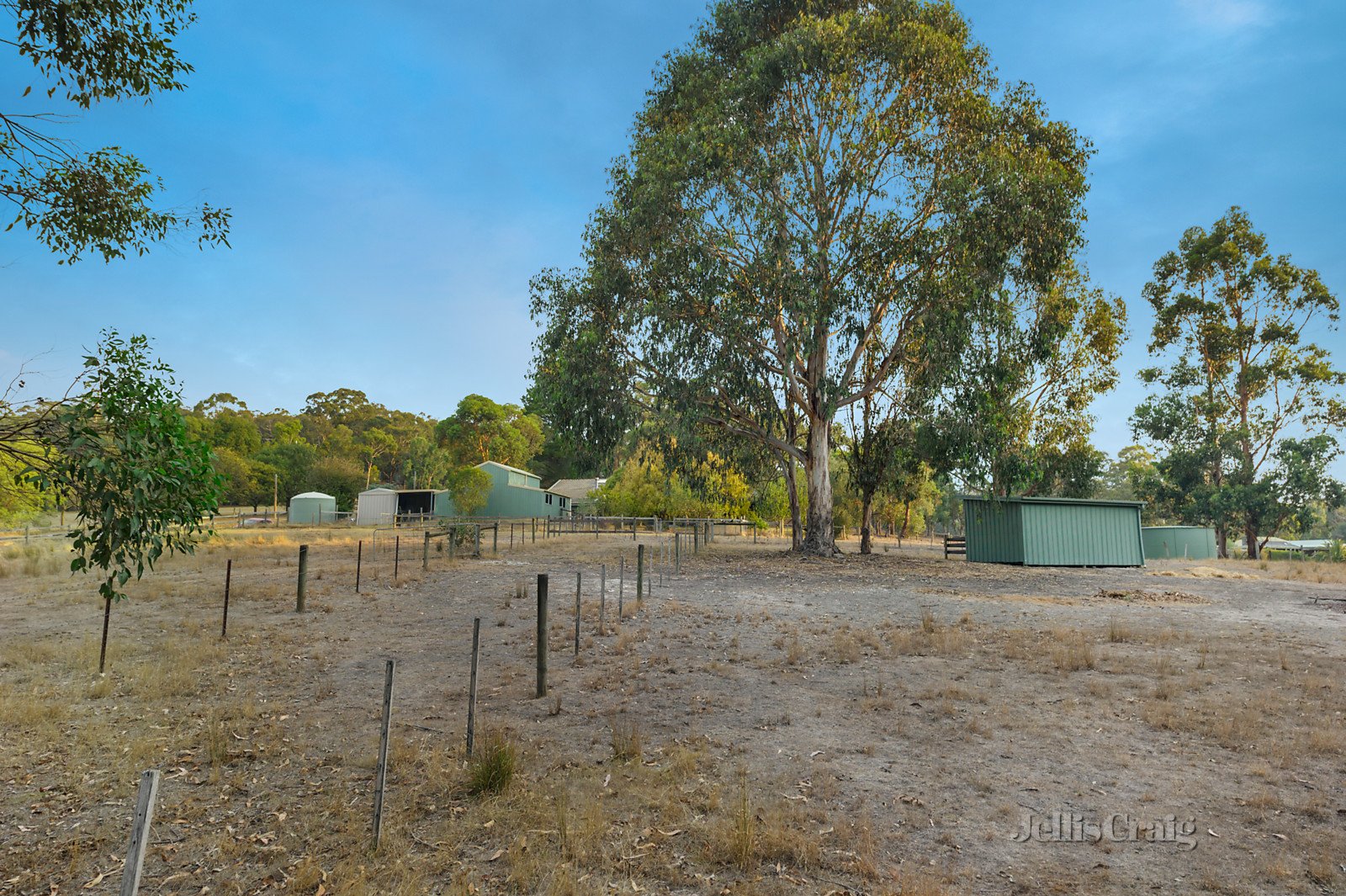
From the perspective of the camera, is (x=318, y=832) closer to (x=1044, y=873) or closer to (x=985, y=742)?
(x=1044, y=873)

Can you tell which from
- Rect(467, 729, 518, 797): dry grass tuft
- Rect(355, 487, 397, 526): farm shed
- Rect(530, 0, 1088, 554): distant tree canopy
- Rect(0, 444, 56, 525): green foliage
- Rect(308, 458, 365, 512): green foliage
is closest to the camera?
Rect(467, 729, 518, 797): dry grass tuft

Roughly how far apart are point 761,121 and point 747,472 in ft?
50.5

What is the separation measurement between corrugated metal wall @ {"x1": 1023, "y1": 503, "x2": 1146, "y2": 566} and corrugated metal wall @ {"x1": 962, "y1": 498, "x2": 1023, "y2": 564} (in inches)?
14.8

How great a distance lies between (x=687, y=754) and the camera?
21.9ft

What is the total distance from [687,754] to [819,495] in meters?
22.6

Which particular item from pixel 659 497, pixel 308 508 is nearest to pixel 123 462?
pixel 659 497

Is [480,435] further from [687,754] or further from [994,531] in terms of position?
[687,754]

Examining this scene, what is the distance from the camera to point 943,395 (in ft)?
87.7

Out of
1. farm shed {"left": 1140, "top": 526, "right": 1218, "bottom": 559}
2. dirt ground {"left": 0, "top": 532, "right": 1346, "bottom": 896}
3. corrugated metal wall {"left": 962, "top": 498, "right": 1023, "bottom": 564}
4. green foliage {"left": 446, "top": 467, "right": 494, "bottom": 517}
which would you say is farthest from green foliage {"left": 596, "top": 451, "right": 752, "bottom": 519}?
dirt ground {"left": 0, "top": 532, "right": 1346, "bottom": 896}

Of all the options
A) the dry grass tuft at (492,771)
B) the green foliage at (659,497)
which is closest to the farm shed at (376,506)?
the green foliage at (659,497)

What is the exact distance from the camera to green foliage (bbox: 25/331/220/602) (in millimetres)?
5859

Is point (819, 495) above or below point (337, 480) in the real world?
below

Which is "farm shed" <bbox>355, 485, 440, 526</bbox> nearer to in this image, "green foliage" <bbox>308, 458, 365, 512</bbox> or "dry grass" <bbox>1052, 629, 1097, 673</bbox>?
"green foliage" <bbox>308, 458, 365, 512</bbox>

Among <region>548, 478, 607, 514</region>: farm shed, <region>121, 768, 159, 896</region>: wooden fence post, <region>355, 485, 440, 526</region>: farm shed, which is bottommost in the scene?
<region>121, 768, 159, 896</region>: wooden fence post
